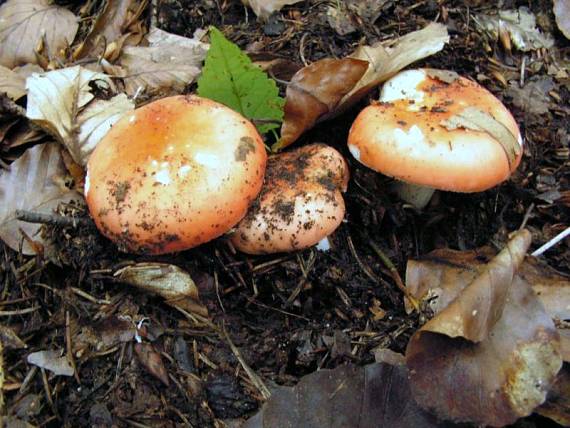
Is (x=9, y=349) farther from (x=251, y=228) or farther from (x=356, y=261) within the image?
(x=356, y=261)

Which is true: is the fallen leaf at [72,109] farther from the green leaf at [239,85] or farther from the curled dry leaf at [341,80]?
the curled dry leaf at [341,80]

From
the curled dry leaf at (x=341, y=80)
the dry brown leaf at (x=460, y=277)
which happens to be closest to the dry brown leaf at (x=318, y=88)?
the curled dry leaf at (x=341, y=80)

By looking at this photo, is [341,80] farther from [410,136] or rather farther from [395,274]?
[395,274]

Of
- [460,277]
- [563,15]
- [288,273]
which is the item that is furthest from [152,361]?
[563,15]

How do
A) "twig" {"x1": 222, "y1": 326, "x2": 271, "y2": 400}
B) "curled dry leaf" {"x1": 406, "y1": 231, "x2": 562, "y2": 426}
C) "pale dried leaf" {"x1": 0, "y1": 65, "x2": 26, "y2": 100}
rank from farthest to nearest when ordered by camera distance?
"pale dried leaf" {"x1": 0, "y1": 65, "x2": 26, "y2": 100} < "twig" {"x1": 222, "y1": 326, "x2": 271, "y2": 400} < "curled dry leaf" {"x1": 406, "y1": 231, "x2": 562, "y2": 426}

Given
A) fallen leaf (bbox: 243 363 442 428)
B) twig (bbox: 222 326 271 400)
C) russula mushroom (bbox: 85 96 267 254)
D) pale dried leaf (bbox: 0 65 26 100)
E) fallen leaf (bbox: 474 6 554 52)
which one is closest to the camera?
fallen leaf (bbox: 243 363 442 428)

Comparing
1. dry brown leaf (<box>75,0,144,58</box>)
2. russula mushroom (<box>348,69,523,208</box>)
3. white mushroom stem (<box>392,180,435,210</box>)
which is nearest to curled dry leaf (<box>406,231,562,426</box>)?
russula mushroom (<box>348,69,523,208</box>)

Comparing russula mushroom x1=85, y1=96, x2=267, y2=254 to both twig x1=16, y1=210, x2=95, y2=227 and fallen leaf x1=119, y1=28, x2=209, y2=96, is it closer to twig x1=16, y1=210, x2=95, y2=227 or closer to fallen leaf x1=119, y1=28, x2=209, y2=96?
twig x1=16, y1=210, x2=95, y2=227

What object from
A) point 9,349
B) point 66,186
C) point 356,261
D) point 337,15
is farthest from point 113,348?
point 337,15
